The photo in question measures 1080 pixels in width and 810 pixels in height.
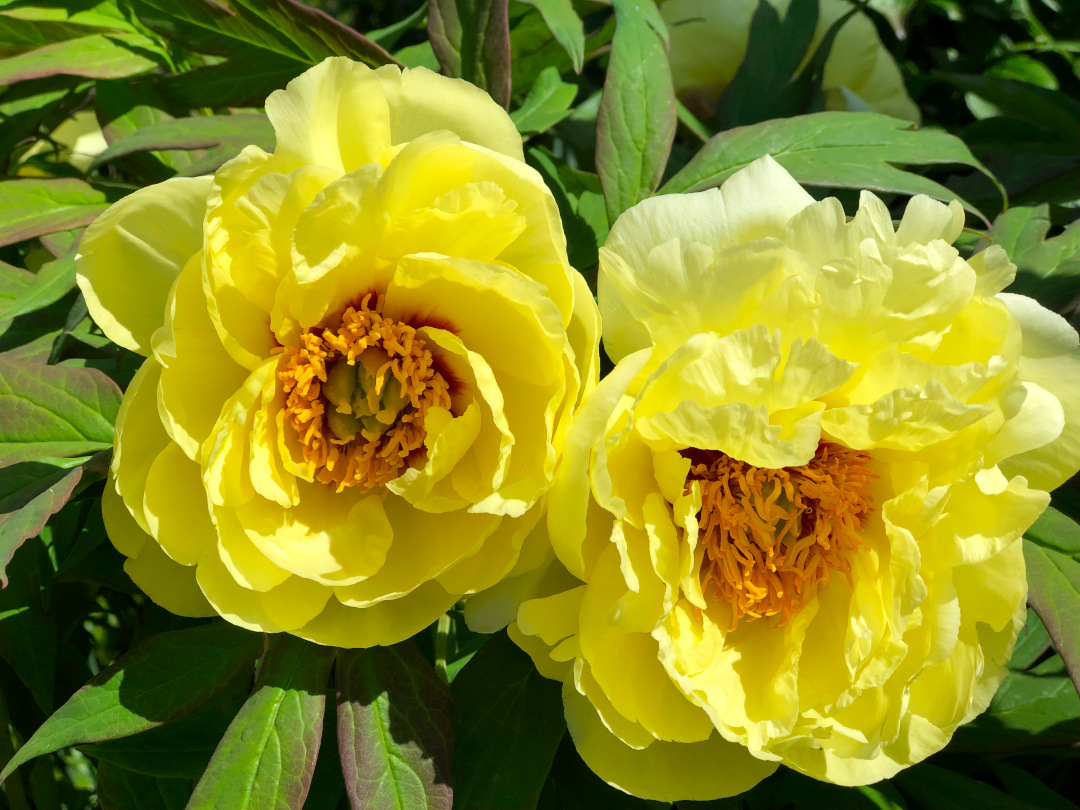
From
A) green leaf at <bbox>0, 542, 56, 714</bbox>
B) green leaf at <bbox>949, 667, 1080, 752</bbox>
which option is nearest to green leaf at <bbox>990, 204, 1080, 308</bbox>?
green leaf at <bbox>949, 667, 1080, 752</bbox>

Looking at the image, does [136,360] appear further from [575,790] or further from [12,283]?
[575,790]

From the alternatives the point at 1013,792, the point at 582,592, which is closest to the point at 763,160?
the point at 582,592

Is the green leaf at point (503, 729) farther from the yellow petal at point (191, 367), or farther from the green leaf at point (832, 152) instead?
the green leaf at point (832, 152)

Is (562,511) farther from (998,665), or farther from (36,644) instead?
(36,644)

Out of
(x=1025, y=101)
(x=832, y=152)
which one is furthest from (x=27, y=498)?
(x=1025, y=101)

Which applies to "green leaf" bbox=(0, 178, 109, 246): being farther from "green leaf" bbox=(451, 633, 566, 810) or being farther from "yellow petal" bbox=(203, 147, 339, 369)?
"green leaf" bbox=(451, 633, 566, 810)

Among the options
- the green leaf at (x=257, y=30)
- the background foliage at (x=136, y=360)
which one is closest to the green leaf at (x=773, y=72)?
the background foliage at (x=136, y=360)
